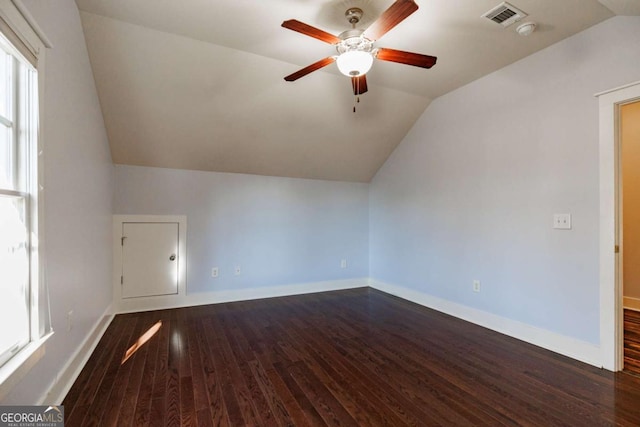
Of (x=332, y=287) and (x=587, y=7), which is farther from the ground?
(x=587, y=7)

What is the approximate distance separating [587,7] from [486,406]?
2.76 metres

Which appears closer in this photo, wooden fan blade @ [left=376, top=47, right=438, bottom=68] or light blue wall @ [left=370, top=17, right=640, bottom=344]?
wooden fan blade @ [left=376, top=47, right=438, bottom=68]

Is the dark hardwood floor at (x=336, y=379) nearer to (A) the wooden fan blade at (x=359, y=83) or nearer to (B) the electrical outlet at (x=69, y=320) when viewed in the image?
(B) the electrical outlet at (x=69, y=320)

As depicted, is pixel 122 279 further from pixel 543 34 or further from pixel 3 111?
pixel 543 34

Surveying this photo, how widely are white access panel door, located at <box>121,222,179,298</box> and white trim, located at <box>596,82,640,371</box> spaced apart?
4.18 meters

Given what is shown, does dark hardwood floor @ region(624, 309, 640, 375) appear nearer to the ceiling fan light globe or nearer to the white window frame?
the ceiling fan light globe

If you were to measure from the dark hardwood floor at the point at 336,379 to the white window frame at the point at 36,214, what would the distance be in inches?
21.0

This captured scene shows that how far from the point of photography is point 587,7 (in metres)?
2.10

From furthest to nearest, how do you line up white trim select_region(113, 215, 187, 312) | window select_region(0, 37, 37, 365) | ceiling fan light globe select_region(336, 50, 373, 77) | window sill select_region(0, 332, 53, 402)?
white trim select_region(113, 215, 187, 312)
ceiling fan light globe select_region(336, 50, 373, 77)
window select_region(0, 37, 37, 365)
window sill select_region(0, 332, 53, 402)

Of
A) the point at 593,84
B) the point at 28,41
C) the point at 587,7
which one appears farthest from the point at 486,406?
the point at 28,41

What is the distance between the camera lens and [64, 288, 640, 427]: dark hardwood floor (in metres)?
1.70

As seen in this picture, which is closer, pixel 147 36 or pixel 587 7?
pixel 587 7

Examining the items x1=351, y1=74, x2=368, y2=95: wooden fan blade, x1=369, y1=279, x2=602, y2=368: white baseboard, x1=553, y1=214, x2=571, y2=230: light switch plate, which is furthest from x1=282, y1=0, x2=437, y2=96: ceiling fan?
x1=369, y1=279, x2=602, y2=368: white baseboard

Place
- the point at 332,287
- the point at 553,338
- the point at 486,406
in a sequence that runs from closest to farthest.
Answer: the point at 486,406, the point at 553,338, the point at 332,287
